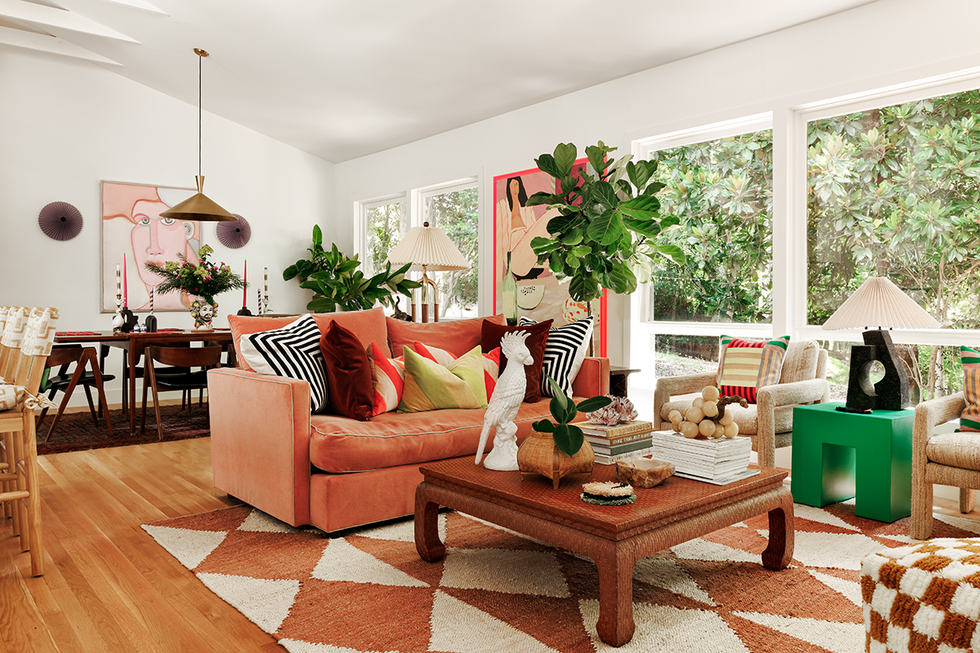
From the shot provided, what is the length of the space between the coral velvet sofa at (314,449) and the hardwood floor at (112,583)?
391 millimetres

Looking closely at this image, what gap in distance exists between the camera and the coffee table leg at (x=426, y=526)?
2438 mm

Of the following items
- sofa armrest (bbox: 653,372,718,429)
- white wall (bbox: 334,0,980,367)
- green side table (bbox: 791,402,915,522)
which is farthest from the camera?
sofa armrest (bbox: 653,372,718,429)

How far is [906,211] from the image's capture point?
12.2 feet

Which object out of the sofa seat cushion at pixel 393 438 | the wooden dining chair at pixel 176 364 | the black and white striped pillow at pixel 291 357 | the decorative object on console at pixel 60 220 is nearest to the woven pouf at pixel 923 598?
the sofa seat cushion at pixel 393 438

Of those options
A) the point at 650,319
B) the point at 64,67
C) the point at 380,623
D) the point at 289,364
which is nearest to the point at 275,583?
the point at 380,623

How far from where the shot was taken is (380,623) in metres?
1.96

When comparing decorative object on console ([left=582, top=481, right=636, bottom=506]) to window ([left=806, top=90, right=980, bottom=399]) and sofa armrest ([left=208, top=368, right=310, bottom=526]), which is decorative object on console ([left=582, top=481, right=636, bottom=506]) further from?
window ([left=806, top=90, right=980, bottom=399])

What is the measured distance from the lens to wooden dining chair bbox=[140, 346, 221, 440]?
15.4 ft

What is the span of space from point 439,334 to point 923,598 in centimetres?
296

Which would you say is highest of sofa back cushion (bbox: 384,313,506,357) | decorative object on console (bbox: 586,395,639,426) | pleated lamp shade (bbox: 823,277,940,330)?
pleated lamp shade (bbox: 823,277,940,330)

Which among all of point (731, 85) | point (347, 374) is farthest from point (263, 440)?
point (731, 85)

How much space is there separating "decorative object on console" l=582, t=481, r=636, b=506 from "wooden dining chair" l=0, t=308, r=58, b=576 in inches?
72.9

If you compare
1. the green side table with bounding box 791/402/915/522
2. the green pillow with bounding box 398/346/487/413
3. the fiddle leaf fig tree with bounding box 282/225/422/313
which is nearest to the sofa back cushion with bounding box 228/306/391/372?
the green pillow with bounding box 398/346/487/413

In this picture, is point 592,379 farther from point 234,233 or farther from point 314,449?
point 234,233
